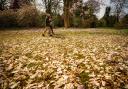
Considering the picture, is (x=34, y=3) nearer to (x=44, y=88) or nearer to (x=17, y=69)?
(x=17, y=69)

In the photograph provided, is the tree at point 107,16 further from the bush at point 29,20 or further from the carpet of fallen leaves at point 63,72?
the carpet of fallen leaves at point 63,72

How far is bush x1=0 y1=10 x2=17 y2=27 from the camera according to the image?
2794cm

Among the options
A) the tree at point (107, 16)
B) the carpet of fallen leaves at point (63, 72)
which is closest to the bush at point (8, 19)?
the carpet of fallen leaves at point (63, 72)

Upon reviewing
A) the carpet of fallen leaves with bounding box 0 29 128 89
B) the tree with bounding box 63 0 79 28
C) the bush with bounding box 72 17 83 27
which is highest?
the tree with bounding box 63 0 79 28

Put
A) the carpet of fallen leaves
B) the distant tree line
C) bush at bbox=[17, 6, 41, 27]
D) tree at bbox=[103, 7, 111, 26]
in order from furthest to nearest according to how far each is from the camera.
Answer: tree at bbox=[103, 7, 111, 26]
bush at bbox=[17, 6, 41, 27]
the distant tree line
the carpet of fallen leaves

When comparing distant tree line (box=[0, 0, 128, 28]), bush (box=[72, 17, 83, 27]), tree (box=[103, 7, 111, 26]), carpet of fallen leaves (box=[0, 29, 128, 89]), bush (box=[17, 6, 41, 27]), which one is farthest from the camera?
tree (box=[103, 7, 111, 26])

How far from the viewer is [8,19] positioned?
29125mm

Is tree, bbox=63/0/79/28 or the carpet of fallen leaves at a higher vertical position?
tree, bbox=63/0/79/28

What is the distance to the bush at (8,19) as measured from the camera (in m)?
27.9

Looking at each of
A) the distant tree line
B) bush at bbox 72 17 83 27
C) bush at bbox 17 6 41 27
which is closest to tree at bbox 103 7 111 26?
the distant tree line

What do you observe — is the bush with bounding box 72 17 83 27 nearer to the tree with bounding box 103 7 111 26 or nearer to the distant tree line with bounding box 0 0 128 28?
the distant tree line with bounding box 0 0 128 28

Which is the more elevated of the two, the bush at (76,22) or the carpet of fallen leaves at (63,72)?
the bush at (76,22)

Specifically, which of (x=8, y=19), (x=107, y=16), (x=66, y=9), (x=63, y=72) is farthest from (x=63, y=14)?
(x=63, y=72)

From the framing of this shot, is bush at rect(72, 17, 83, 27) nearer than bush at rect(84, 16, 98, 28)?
Yes
